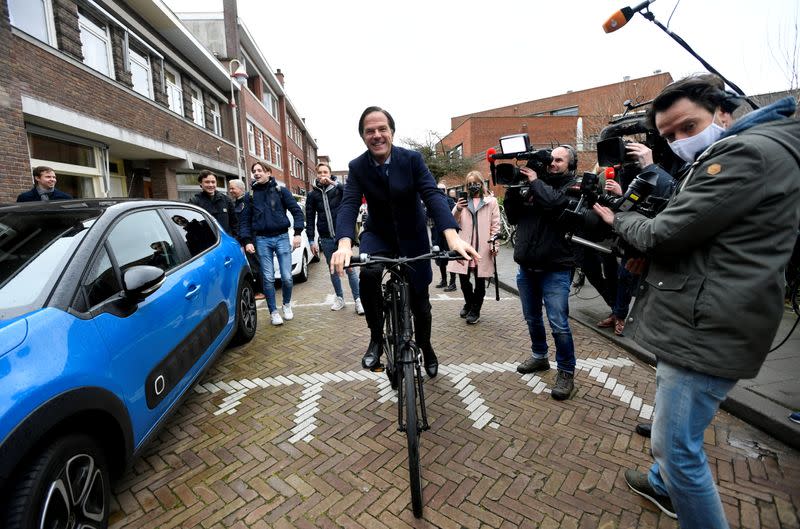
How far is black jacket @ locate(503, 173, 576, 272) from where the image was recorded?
9.52ft

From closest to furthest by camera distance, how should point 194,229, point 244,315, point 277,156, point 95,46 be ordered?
point 194,229, point 244,315, point 95,46, point 277,156

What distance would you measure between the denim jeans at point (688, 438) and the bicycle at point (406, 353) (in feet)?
3.47

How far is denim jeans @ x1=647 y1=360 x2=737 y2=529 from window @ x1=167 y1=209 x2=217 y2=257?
330 cm

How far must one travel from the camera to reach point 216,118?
709 inches

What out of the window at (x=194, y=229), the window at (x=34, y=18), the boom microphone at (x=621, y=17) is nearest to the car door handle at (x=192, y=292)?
the window at (x=194, y=229)

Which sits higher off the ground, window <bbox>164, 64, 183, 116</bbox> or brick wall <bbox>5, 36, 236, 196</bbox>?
window <bbox>164, 64, 183, 116</bbox>

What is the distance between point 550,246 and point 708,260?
1.66 m

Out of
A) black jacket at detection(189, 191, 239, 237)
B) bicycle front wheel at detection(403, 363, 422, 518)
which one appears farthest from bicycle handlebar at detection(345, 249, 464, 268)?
black jacket at detection(189, 191, 239, 237)

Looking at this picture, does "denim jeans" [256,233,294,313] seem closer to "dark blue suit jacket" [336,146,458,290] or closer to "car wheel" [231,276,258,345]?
"car wheel" [231,276,258,345]

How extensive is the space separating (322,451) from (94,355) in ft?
4.58

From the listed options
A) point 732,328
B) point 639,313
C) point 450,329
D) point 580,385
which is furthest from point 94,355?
point 450,329

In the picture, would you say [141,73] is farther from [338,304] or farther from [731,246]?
[731,246]

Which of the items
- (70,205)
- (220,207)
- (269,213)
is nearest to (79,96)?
(220,207)

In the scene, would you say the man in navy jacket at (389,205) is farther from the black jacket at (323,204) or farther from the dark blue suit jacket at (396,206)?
the black jacket at (323,204)
